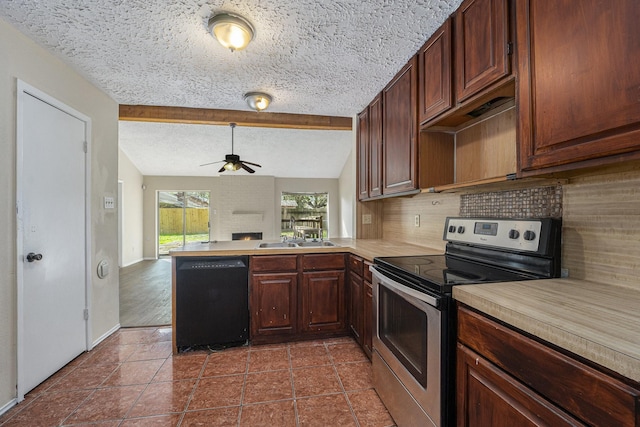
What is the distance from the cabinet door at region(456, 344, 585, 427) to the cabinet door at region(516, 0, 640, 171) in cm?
78

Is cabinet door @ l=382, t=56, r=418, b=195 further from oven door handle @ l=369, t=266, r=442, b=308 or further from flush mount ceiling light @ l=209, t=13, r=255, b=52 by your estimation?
flush mount ceiling light @ l=209, t=13, r=255, b=52

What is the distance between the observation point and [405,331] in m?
1.47

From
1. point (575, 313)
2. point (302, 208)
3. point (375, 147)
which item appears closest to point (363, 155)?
point (375, 147)

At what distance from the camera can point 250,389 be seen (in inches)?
73.9

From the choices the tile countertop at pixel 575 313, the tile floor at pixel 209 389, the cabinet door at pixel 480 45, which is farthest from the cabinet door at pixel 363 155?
the tile countertop at pixel 575 313

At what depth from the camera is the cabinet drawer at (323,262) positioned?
2.53 meters

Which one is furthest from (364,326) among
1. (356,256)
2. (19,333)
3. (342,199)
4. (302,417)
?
(342,199)

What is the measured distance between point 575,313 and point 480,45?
1.28m

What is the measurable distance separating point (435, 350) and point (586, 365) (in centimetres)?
56

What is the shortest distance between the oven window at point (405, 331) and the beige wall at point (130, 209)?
6.39 meters

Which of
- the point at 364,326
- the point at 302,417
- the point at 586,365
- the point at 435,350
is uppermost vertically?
the point at 586,365

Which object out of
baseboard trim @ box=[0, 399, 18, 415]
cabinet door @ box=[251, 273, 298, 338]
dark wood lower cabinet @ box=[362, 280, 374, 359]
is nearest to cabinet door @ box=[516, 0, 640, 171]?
dark wood lower cabinet @ box=[362, 280, 374, 359]

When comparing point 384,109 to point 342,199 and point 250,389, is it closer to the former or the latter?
point 250,389

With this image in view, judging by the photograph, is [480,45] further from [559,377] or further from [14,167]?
[14,167]
